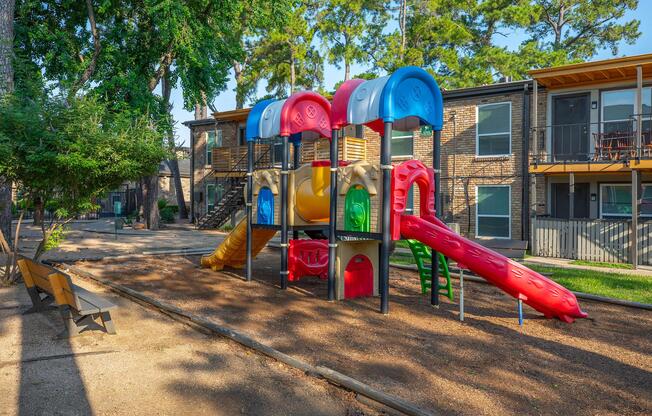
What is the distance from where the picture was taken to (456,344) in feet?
22.1

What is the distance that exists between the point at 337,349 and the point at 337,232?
3.21 meters

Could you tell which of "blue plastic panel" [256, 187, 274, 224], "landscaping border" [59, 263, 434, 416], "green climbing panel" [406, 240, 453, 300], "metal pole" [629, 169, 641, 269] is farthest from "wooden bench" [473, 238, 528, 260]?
"landscaping border" [59, 263, 434, 416]

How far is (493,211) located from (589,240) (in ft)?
13.3

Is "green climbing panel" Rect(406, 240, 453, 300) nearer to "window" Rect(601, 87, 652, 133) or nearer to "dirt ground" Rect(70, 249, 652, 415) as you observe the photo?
"dirt ground" Rect(70, 249, 652, 415)

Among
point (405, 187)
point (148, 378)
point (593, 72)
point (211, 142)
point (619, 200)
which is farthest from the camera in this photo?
point (211, 142)

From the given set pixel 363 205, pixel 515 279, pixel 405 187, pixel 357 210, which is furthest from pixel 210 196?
pixel 515 279

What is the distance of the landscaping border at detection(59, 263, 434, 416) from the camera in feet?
14.9

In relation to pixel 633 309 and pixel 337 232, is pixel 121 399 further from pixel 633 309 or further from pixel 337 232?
pixel 633 309

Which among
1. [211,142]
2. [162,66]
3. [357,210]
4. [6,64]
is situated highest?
[162,66]

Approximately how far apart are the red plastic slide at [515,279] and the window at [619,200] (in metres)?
11.3

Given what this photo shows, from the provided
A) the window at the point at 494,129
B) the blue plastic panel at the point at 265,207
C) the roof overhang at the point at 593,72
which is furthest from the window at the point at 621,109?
the blue plastic panel at the point at 265,207

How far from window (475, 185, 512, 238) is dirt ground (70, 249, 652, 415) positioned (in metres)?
8.74

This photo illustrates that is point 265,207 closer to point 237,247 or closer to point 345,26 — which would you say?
point 237,247

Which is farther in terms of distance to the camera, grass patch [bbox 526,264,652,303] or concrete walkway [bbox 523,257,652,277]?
concrete walkway [bbox 523,257,652,277]
